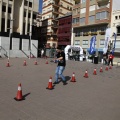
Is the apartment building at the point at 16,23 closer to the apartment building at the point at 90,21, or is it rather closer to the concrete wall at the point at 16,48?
the concrete wall at the point at 16,48

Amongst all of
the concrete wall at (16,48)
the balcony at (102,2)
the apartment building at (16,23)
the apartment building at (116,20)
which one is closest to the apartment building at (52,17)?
the apartment building at (16,23)

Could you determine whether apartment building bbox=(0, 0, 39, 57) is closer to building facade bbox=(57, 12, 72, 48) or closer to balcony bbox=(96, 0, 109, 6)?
building facade bbox=(57, 12, 72, 48)

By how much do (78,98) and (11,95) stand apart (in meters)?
2.50

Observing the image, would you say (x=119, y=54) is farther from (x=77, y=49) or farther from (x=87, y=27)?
(x=87, y=27)

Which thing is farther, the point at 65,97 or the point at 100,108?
the point at 65,97

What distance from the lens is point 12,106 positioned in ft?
20.5

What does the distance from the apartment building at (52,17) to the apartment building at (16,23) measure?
58.5 feet

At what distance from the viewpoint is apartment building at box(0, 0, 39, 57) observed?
132ft

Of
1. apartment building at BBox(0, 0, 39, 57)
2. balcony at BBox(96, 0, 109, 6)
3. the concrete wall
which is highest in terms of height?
balcony at BBox(96, 0, 109, 6)

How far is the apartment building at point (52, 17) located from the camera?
215ft

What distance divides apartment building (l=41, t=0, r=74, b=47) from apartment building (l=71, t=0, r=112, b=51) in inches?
499

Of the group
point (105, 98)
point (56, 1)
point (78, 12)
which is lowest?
point (105, 98)

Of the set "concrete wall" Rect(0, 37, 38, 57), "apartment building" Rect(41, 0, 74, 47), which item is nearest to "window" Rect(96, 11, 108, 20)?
"concrete wall" Rect(0, 37, 38, 57)

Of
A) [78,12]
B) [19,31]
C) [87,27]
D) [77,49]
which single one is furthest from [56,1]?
[77,49]
